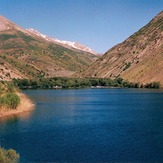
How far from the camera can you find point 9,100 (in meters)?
65.6

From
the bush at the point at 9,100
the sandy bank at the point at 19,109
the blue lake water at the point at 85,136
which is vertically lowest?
the blue lake water at the point at 85,136

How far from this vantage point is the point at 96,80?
649 ft

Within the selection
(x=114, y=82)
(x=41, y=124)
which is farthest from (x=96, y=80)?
(x=41, y=124)

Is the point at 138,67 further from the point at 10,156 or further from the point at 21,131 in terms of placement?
the point at 10,156

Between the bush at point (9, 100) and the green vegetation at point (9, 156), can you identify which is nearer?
the green vegetation at point (9, 156)

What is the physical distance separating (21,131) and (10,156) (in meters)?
19.1

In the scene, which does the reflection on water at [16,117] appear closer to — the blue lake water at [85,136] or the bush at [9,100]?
the blue lake water at [85,136]

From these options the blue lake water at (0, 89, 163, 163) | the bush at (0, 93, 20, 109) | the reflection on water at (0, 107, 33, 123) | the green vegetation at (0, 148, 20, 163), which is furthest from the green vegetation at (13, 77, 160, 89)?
the green vegetation at (0, 148, 20, 163)

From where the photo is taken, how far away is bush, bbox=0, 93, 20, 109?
213 feet

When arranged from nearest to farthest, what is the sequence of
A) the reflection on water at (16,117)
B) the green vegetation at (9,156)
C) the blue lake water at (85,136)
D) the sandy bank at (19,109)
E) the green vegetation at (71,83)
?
the green vegetation at (9,156), the blue lake water at (85,136), the reflection on water at (16,117), the sandy bank at (19,109), the green vegetation at (71,83)

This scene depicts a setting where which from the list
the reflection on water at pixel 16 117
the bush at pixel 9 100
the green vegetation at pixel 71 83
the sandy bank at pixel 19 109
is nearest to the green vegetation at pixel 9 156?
the reflection on water at pixel 16 117

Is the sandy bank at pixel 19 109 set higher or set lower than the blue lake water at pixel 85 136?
higher

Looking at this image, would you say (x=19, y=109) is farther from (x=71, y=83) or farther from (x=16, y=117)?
(x=71, y=83)

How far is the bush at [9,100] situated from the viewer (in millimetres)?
64875
